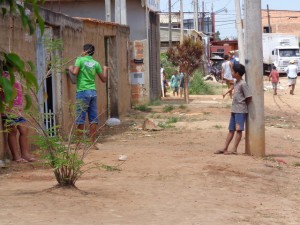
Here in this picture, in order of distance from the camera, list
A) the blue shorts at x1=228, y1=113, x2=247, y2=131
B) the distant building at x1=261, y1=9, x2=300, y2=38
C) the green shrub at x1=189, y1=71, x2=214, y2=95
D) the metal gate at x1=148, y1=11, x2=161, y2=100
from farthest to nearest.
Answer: the distant building at x1=261, y1=9, x2=300, y2=38, the green shrub at x1=189, y1=71, x2=214, y2=95, the metal gate at x1=148, y1=11, x2=161, y2=100, the blue shorts at x1=228, y1=113, x2=247, y2=131

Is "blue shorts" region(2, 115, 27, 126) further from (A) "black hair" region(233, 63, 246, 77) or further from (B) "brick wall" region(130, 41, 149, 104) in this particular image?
(B) "brick wall" region(130, 41, 149, 104)

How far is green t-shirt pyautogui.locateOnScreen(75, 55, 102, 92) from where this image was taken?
39.3 ft

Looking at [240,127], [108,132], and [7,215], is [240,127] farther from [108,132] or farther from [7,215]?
[7,215]

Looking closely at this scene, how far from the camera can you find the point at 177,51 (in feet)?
88.0

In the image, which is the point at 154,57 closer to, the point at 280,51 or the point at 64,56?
the point at 64,56

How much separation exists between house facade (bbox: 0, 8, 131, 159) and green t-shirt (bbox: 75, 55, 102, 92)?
1.34 ft

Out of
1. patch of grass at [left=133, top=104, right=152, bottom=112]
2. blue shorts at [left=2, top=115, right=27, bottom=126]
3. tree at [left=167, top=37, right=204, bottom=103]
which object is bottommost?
patch of grass at [left=133, top=104, right=152, bottom=112]

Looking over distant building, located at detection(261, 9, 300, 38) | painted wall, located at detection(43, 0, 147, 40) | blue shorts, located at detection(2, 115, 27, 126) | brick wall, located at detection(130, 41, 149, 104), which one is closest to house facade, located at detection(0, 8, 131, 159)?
blue shorts, located at detection(2, 115, 27, 126)

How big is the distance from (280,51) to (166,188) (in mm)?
51860

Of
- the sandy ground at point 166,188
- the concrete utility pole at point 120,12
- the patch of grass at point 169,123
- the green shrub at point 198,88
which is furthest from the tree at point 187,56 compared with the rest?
the sandy ground at point 166,188

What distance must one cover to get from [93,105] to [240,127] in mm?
2449

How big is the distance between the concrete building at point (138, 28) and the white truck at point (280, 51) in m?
28.2

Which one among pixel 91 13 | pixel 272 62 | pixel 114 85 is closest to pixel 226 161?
pixel 114 85

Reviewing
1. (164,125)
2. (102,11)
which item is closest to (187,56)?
(102,11)
